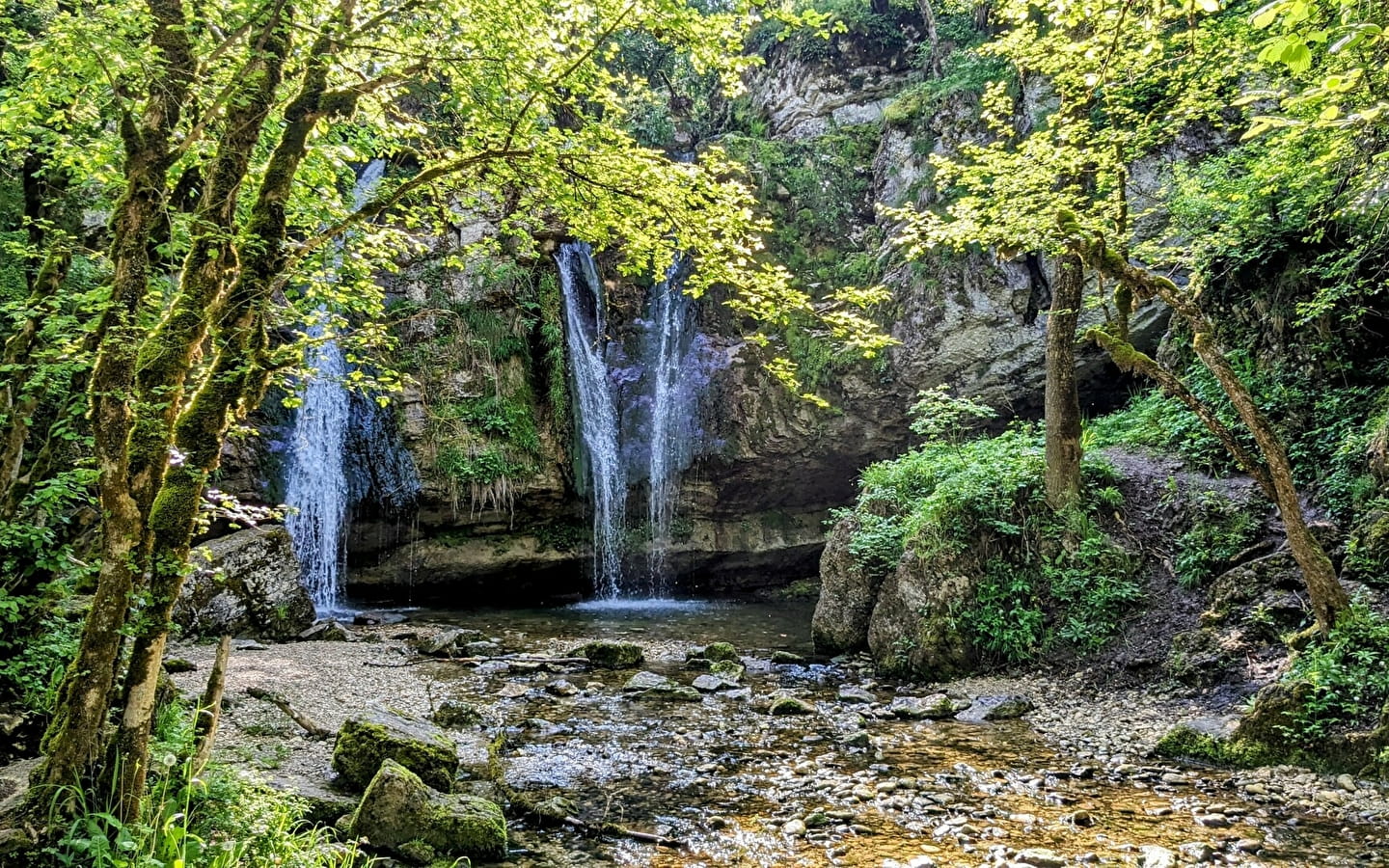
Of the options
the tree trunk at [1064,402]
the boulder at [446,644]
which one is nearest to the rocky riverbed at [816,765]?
the boulder at [446,644]

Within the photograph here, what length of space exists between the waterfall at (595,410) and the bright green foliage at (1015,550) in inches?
326

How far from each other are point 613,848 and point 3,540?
398cm

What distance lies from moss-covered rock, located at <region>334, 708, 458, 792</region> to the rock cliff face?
10.7 m

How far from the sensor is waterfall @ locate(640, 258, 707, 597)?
1795 cm

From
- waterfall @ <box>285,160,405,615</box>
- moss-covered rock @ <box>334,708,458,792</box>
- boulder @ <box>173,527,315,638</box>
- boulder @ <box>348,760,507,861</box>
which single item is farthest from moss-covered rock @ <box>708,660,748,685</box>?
waterfall @ <box>285,160,405,615</box>

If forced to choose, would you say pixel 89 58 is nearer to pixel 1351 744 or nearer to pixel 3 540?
pixel 3 540

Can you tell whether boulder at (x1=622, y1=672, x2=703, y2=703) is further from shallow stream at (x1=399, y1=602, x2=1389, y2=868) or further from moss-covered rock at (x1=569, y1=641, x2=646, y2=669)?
moss-covered rock at (x1=569, y1=641, x2=646, y2=669)

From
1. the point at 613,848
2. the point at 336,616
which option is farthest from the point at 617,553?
the point at 613,848

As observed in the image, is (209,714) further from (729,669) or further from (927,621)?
(927,621)

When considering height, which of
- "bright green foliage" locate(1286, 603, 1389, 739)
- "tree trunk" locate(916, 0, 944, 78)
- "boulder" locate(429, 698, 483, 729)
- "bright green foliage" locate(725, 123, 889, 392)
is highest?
"tree trunk" locate(916, 0, 944, 78)

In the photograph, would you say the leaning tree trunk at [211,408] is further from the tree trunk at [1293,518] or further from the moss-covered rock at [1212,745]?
the tree trunk at [1293,518]

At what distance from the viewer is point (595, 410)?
58.1 feet

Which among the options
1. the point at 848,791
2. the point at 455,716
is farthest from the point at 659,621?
the point at 848,791

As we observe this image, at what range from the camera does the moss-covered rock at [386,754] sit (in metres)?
5.15
